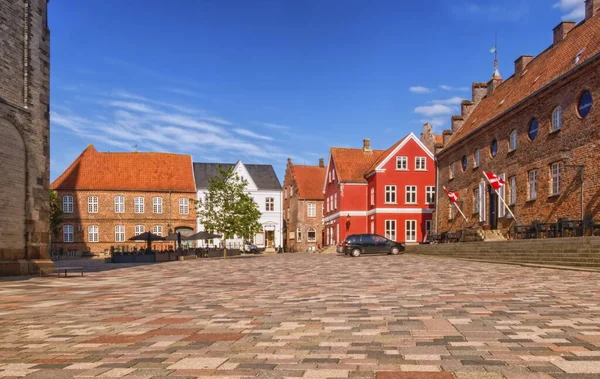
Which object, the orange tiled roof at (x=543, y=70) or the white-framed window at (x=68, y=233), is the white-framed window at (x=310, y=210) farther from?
the orange tiled roof at (x=543, y=70)

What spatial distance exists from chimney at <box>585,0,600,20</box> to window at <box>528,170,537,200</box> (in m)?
8.57

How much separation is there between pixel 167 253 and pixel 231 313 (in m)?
30.4

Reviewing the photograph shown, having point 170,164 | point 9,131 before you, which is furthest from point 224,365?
point 170,164

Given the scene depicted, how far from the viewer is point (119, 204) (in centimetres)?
5919

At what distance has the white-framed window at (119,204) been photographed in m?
59.1

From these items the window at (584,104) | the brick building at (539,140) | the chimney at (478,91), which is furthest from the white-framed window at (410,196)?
the window at (584,104)

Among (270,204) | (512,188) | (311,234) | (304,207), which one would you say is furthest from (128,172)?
(512,188)

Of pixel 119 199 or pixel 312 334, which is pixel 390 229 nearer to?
pixel 119 199

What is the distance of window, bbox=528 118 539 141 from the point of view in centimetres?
2869

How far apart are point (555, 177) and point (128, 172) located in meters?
46.3

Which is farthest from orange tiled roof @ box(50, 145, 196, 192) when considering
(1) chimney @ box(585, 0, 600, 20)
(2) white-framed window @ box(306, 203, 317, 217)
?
(1) chimney @ box(585, 0, 600, 20)

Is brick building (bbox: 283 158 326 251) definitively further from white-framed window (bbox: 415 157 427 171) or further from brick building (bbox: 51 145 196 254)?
white-framed window (bbox: 415 157 427 171)

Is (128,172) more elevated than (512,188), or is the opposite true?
(128,172)

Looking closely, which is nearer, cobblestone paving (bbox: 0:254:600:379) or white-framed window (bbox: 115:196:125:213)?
cobblestone paving (bbox: 0:254:600:379)
